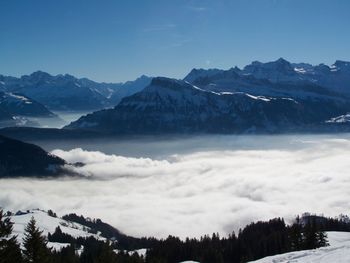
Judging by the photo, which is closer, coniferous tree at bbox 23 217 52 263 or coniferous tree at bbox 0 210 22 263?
coniferous tree at bbox 0 210 22 263

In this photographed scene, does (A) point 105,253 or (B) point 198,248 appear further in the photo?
(B) point 198,248

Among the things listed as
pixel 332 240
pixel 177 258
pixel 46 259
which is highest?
pixel 46 259

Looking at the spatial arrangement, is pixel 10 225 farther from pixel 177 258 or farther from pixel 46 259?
pixel 177 258

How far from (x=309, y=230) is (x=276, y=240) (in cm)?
6462

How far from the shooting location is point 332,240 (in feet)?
471

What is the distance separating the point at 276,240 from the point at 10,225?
466ft

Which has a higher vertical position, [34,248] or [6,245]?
[6,245]

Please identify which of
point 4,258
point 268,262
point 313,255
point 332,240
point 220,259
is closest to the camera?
point 4,258

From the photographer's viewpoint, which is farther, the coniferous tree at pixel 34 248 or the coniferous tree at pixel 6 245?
the coniferous tree at pixel 34 248

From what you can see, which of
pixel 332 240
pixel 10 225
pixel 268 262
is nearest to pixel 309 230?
pixel 332 240

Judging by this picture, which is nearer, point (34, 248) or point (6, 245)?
point (6, 245)

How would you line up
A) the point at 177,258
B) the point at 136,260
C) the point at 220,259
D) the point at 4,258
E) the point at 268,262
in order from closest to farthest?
the point at 4,258, the point at 268,262, the point at 136,260, the point at 220,259, the point at 177,258

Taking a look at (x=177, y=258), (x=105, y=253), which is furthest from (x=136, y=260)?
(x=177, y=258)

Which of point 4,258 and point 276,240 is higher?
point 4,258
